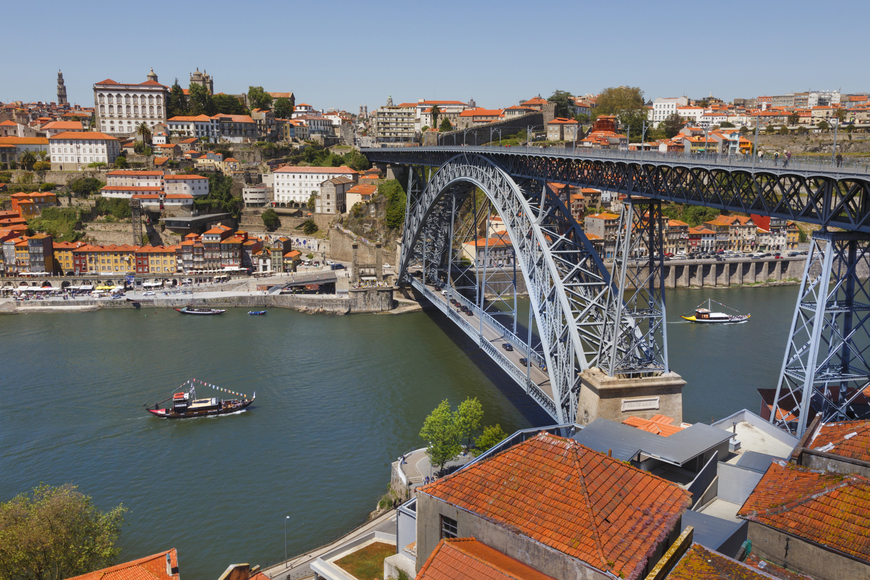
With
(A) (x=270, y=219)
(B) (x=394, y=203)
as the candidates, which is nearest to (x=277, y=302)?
(B) (x=394, y=203)

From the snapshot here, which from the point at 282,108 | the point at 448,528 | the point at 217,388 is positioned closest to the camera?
the point at 448,528

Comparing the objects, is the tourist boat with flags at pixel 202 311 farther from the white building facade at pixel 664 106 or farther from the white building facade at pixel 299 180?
the white building facade at pixel 664 106

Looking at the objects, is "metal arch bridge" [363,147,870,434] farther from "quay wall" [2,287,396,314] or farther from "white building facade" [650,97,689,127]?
"white building facade" [650,97,689,127]

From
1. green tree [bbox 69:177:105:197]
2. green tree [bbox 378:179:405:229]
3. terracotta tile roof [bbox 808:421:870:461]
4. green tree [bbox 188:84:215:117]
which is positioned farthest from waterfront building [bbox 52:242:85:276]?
terracotta tile roof [bbox 808:421:870:461]

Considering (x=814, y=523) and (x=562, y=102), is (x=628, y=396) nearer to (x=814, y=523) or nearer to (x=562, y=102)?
(x=814, y=523)

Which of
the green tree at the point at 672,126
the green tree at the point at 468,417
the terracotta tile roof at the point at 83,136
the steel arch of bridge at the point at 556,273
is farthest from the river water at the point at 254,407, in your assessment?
the green tree at the point at 672,126

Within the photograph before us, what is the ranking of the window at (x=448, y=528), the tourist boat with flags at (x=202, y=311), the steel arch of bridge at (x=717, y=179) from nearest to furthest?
the window at (x=448, y=528) < the steel arch of bridge at (x=717, y=179) < the tourist boat with flags at (x=202, y=311)

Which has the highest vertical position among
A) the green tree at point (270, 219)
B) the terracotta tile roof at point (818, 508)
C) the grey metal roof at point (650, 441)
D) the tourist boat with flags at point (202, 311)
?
the green tree at point (270, 219)
